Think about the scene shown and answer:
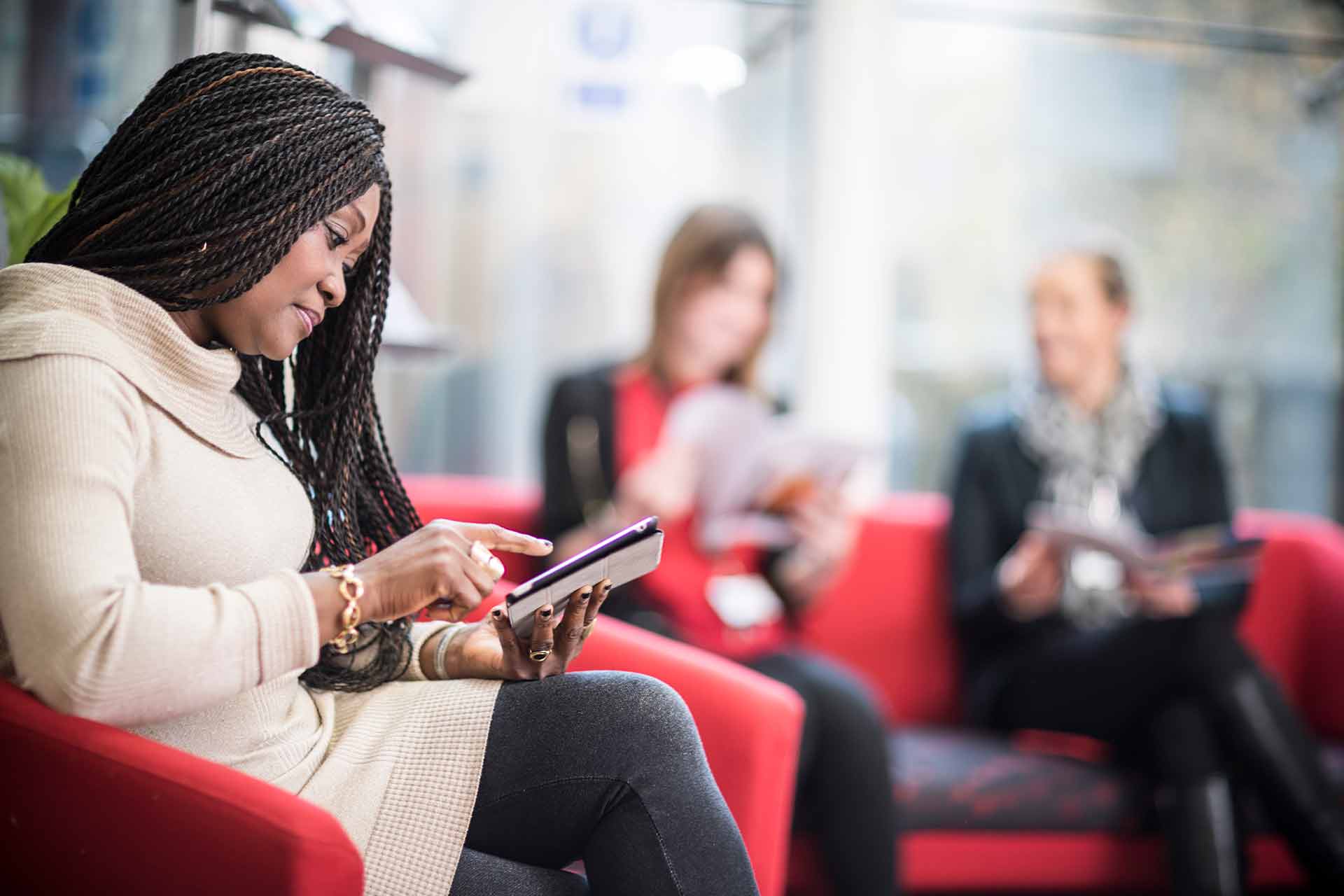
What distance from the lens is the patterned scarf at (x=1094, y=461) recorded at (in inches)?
97.3

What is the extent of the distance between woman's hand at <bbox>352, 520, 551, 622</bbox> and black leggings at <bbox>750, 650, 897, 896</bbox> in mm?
1054

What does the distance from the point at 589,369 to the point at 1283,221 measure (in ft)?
7.13

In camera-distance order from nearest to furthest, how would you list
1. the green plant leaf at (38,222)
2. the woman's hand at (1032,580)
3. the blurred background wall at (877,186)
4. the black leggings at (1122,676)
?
the green plant leaf at (38,222)
the black leggings at (1122,676)
the woman's hand at (1032,580)
the blurred background wall at (877,186)

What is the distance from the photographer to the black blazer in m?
2.45

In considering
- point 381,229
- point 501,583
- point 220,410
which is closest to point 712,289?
point 501,583

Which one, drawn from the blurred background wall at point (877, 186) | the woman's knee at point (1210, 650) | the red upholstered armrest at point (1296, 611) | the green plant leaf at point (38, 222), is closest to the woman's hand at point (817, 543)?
the woman's knee at point (1210, 650)

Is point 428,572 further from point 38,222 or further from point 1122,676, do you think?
point 1122,676

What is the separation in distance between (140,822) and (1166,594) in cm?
186

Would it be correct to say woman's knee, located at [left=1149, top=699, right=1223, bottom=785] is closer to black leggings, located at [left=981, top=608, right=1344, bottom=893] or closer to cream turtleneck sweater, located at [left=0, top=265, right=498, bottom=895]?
black leggings, located at [left=981, top=608, right=1344, bottom=893]

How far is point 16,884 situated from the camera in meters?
1.03

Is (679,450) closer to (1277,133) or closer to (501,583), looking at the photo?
(501,583)

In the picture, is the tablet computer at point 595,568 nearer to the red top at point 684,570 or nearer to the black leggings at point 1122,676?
the red top at point 684,570

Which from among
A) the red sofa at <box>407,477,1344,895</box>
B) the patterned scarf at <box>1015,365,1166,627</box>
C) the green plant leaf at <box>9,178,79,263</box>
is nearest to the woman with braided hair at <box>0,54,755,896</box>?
the green plant leaf at <box>9,178,79,263</box>

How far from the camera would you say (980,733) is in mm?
2455
